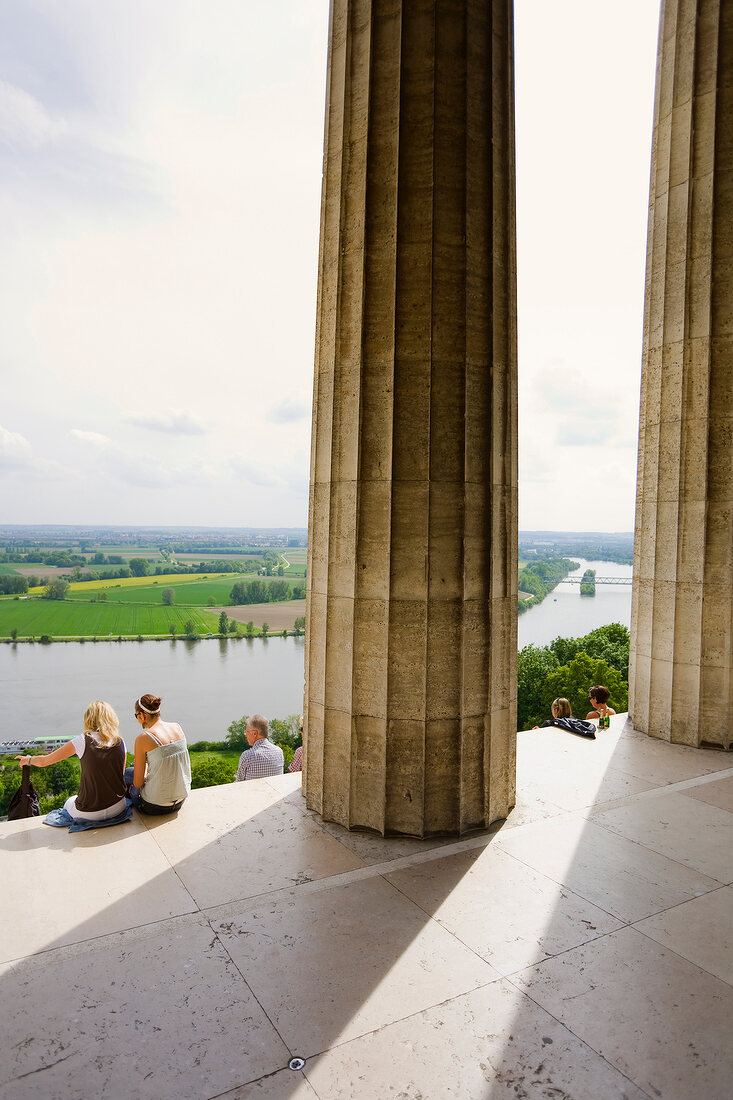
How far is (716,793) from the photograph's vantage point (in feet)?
30.6

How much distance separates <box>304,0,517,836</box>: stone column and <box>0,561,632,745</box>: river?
75069 mm

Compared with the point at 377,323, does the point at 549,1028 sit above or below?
below

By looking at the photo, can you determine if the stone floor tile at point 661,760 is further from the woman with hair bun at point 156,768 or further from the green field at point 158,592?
the green field at point 158,592

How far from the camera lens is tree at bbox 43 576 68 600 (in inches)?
5910

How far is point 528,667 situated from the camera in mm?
42625

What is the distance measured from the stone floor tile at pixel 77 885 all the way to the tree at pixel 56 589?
156066 millimetres

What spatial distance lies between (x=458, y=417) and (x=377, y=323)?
1.43 m

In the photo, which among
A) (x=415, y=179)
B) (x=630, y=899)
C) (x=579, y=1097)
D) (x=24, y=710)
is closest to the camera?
(x=579, y=1097)

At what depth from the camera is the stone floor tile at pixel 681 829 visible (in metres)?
7.30

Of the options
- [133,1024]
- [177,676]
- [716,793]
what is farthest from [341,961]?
[177,676]

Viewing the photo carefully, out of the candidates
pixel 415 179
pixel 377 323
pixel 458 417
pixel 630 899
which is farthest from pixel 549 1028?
pixel 415 179

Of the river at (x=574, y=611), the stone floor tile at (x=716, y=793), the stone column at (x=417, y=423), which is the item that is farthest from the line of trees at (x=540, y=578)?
the stone column at (x=417, y=423)

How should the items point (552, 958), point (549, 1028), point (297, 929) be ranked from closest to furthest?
point (549, 1028) < point (552, 958) < point (297, 929)

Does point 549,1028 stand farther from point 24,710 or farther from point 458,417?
point 24,710
